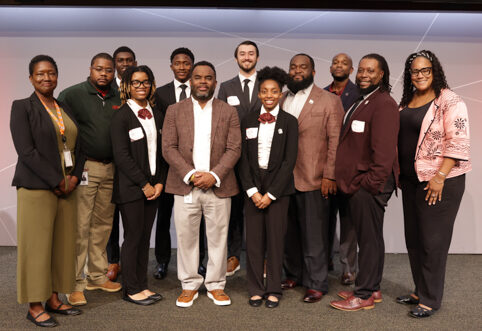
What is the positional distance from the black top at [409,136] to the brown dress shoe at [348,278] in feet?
3.72

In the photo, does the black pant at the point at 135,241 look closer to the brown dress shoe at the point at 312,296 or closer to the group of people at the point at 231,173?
the group of people at the point at 231,173

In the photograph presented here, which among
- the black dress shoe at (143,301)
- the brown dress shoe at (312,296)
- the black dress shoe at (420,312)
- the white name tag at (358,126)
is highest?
the white name tag at (358,126)

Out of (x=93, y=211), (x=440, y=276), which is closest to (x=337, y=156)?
(x=440, y=276)

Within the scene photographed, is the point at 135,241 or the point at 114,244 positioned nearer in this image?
the point at 135,241

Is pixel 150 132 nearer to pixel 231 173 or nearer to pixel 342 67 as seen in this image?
pixel 231 173

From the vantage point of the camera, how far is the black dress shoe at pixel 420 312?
3.44m

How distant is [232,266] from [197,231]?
924 mm

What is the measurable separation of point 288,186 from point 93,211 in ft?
5.32

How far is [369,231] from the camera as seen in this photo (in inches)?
140

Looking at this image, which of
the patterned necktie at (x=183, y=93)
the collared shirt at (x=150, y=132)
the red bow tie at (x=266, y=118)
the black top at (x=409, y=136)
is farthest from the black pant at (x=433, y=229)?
the patterned necktie at (x=183, y=93)

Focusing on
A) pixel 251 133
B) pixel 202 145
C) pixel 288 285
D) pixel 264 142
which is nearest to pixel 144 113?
pixel 202 145

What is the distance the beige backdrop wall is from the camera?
5227 mm

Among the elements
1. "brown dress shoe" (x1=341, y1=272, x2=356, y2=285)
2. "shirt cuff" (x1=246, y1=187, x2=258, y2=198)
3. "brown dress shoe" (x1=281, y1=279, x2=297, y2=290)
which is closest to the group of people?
"shirt cuff" (x1=246, y1=187, x2=258, y2=198)

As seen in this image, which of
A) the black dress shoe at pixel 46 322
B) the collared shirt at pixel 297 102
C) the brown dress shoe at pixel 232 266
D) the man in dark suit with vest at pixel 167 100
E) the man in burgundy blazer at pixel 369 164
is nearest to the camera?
the black dress shoe at pixel 46 322
